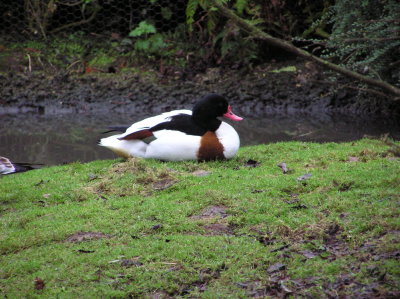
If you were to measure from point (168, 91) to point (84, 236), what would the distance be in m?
6.88

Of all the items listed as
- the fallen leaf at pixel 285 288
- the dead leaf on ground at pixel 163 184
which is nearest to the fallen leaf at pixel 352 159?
the dead leaf on ground at pixel 163 184

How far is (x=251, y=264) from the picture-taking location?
3826 mm

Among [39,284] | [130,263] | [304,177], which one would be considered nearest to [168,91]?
[304,177]

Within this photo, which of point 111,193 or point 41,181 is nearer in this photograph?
point 111,193

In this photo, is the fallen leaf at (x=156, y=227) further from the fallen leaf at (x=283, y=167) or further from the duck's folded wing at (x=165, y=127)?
the duck's folded wing at (x=165, y=127)

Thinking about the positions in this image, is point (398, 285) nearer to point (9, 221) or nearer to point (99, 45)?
point (9, 221)

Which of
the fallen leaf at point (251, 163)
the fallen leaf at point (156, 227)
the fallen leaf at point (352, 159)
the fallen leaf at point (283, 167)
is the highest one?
the fallen leaf at point (352, 159)

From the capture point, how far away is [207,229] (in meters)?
4.50

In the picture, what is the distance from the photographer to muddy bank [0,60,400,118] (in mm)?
10648

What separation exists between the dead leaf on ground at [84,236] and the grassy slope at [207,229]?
0.02 m

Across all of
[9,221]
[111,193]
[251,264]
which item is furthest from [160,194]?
[251,264]

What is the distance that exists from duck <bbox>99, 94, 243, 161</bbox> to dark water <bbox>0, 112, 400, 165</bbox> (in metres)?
1.42

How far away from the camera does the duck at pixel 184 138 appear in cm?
642

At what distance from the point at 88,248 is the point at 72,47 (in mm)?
8919
